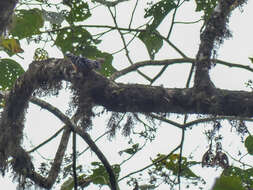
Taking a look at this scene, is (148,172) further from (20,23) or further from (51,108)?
(20,23)

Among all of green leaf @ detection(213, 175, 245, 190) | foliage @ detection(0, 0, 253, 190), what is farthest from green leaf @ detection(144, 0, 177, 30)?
green leaf @ detection(213, 175, 245, 190)

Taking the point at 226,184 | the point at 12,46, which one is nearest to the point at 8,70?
the point at 12,46

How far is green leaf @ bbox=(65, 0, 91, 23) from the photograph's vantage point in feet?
10.4

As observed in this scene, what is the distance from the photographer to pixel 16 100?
247 cm

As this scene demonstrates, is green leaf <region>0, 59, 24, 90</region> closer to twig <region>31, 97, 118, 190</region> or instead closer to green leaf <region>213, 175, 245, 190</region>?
twig <region>31, 97, 118, 190</region>

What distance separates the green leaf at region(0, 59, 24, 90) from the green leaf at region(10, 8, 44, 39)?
25cm

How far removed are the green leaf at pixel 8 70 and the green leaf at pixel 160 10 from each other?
83 cm

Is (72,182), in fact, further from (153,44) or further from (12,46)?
(153,44)

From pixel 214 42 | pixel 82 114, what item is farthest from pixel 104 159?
pixel 214 42

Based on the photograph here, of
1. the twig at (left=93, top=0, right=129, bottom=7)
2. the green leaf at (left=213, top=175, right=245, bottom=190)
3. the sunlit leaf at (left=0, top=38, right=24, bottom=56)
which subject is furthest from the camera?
the twig at (left=93, top=0, right=129, bottom=7)

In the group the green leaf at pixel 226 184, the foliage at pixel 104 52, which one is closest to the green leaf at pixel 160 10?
the foliage at pixel 104 52

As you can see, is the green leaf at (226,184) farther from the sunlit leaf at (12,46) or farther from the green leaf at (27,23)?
the green leaf at (27,23)

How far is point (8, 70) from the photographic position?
2852 millimetres

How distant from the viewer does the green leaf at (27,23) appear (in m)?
2.95
